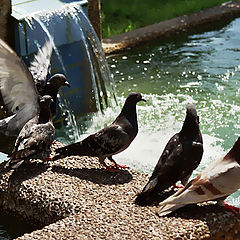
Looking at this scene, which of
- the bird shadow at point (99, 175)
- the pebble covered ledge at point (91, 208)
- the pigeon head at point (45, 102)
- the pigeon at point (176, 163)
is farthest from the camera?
the pigeon head at point (45, 102)

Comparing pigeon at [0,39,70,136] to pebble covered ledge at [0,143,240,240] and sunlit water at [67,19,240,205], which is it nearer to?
pebble covered ledge at [0,143,240,240]

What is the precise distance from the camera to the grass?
13047 millimetres

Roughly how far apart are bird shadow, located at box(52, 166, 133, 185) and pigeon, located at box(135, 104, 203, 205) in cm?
57

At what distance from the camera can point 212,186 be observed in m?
4.92

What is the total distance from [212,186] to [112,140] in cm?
130

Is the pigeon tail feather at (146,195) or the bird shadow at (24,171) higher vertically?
the pigeon tail feather at (146,195)

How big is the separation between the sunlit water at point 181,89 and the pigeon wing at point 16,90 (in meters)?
1.32

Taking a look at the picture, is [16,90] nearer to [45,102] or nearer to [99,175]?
[45,102]

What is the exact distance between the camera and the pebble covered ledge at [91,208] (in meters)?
4.86

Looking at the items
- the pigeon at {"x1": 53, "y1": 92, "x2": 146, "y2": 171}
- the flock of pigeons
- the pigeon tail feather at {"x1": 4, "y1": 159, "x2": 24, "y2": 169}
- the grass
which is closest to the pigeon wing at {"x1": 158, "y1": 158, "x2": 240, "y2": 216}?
the flock of pigeons

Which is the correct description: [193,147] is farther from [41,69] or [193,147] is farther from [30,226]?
[41,69]

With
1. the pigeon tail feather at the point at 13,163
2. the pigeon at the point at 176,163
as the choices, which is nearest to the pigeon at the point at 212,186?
the pigeon at the point at 176,163

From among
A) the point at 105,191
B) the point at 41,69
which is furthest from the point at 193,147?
the point at 41,69

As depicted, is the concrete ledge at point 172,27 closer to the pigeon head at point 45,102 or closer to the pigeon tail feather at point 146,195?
the pigeon head at point 45,102
